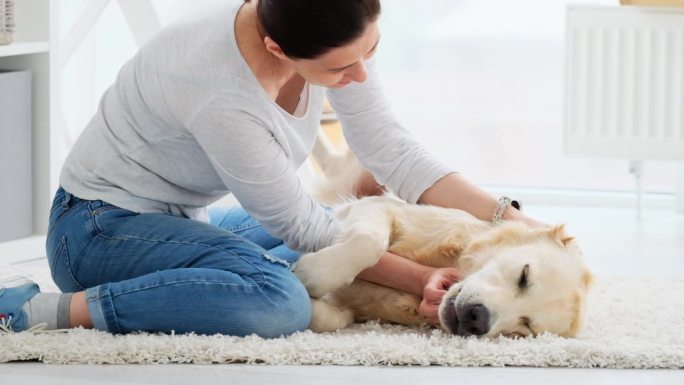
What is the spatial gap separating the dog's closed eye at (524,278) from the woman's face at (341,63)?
437 mm

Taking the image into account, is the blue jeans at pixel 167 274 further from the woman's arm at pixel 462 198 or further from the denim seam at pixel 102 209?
the woman's arm at pixel 462 198

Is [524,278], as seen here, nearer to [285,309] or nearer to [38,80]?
[285,309]

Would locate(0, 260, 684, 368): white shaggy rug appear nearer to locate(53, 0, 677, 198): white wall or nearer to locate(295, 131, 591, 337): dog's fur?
locate(295, 131, 591, 337): dog's fur

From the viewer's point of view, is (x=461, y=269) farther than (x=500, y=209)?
No

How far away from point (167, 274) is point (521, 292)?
1.97ft

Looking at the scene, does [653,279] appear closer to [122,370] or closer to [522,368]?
[522,368]

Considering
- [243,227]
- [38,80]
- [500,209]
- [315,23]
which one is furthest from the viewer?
[38,80]

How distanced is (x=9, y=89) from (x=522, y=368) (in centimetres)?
160

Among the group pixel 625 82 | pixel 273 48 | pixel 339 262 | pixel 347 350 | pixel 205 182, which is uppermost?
pixel 273 48

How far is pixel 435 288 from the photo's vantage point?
6.56 feet

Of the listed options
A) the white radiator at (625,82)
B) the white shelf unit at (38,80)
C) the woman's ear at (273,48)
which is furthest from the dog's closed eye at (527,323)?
the white radiator at (625,82)

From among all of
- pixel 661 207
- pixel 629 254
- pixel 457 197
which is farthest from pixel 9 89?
pixel 661 207

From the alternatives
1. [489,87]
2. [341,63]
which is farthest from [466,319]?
[489,87]

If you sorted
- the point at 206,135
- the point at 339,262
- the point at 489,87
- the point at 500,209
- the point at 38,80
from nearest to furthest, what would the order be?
the point at 206,135
the point at 339,262
the point at 500,209
the point at 38,80
the point at 489,87
